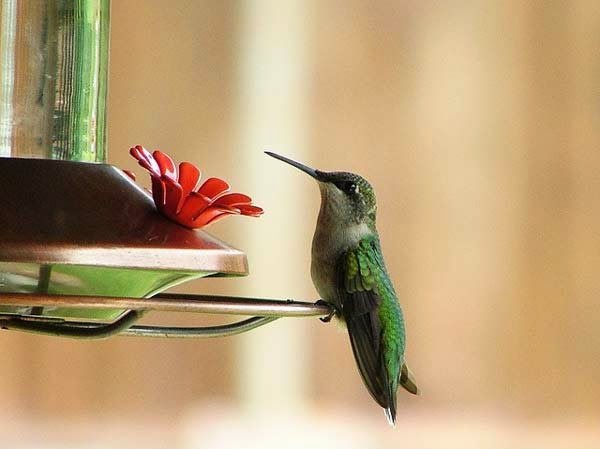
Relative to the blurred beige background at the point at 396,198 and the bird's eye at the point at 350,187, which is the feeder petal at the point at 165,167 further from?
the blurred beige background at the point at 396,198

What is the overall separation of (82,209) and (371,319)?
1.97 metres

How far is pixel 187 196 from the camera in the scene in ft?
7.90

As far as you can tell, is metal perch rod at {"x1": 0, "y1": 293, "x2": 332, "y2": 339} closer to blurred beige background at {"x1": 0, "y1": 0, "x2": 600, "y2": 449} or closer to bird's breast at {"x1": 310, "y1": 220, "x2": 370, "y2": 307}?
bird's breast at {"x1": 310, "y1": 220, "x2": 370, "y2": 307}

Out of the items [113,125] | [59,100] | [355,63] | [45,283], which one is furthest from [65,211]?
[355,63]

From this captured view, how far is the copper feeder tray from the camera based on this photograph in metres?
2.04

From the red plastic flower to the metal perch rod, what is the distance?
17 centimetres

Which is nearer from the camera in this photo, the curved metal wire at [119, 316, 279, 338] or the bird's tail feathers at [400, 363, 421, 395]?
the curved metal wire at [119, 316, 279, 338]

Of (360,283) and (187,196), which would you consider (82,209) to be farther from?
(360,283)

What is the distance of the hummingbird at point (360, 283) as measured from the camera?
3.92 meters

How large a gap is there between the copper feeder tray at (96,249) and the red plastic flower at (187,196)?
32 millimetres

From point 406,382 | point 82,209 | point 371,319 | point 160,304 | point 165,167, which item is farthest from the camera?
point 406,382

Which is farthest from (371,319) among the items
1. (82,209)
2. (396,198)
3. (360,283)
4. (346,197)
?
(82,209)

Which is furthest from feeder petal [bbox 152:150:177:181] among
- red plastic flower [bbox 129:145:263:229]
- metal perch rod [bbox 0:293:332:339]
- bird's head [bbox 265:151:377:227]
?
bird's head [bbox 265:151:377:227]

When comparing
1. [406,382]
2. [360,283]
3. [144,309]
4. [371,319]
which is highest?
[144,309]
